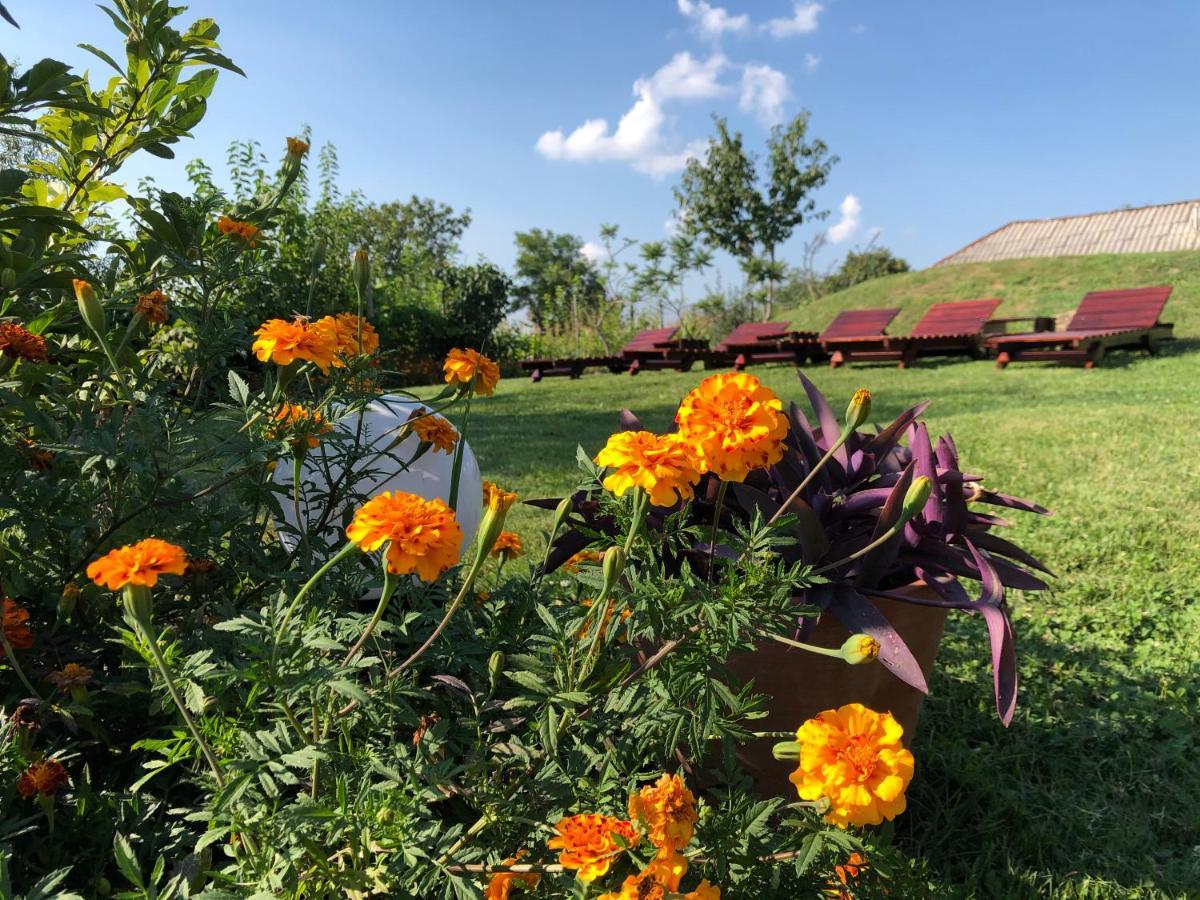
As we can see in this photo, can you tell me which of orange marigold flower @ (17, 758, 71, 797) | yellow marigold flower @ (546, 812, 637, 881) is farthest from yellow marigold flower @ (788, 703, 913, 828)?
orange marigold flower @ (17, 758, 71, 797)

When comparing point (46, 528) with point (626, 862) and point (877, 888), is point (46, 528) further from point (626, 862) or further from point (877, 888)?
point (877, 888)

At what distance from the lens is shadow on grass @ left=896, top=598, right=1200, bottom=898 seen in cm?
141

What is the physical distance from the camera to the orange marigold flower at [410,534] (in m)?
0.76

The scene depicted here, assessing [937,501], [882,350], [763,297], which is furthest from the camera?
[763,297]

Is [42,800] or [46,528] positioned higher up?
[46,528]

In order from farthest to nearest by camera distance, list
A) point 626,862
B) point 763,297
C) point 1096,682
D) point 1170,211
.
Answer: point 763,297 < point 1170,211 < point 1096,682 < point 626,862

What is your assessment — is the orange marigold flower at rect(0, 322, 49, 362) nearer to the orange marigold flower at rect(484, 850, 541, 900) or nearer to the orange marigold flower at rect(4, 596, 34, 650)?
the orange marigold flower at rect(4, 596, 34, 650)

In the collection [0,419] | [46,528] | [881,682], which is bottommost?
[881,682]

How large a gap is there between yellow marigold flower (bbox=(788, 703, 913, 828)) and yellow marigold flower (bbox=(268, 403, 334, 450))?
778 millimetres

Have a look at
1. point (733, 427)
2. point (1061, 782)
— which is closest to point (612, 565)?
point (733, 427)

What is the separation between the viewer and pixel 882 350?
9789 mm

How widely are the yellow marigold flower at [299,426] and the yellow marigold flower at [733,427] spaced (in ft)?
1.78

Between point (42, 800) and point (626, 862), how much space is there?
2.35 ft

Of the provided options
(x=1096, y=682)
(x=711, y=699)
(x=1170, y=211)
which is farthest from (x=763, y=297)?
(x=711, y=699)
